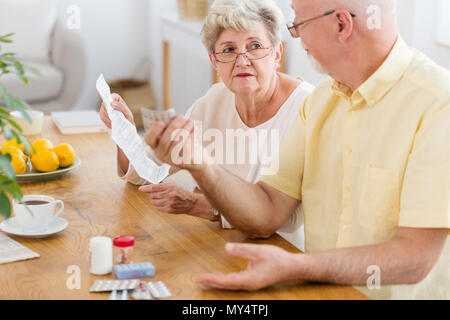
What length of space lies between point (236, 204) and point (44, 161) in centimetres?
69

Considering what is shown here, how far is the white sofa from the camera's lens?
4.50 m

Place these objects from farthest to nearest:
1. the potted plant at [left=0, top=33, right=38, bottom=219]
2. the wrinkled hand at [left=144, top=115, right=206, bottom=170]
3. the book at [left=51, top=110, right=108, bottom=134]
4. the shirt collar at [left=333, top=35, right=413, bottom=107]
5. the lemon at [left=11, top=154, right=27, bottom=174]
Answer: the book at [left=51, top=110, right=108, bottom=134], the lemon at [left=11, top=154, right=27, bottom=174], the shirt collar at [left=333, top=35, right=413, bottom=107], the wrinkled hand at [left=144, top=115, right=206, bottom=170], the potted plant at [left=0, top=33, right=38, bottom=219]

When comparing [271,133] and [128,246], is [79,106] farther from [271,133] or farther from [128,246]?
[128,246]

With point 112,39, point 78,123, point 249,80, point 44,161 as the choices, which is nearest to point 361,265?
point 249,80

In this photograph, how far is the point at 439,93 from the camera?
4.32ft

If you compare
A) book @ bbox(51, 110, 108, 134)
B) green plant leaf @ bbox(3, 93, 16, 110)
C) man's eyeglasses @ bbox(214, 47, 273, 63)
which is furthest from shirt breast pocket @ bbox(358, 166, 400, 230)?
book @ bbox(51, 110, 108, 134)

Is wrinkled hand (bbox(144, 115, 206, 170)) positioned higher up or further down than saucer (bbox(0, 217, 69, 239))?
higher up

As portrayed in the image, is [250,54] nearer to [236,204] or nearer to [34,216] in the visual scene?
[236,204]

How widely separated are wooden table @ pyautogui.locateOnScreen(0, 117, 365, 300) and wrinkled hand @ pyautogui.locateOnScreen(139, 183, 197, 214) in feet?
0.07

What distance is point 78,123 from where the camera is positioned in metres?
2.52

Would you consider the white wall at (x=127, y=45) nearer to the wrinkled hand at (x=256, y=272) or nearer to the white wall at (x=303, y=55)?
the white wall at (x=303, y=55)

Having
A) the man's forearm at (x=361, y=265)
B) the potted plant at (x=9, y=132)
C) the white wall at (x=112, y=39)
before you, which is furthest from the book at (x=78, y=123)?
the white wall at (x=112, y=39)

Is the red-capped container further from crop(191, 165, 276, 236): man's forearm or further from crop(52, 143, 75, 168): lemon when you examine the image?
crop(52, 143, 75, 168): lemon
